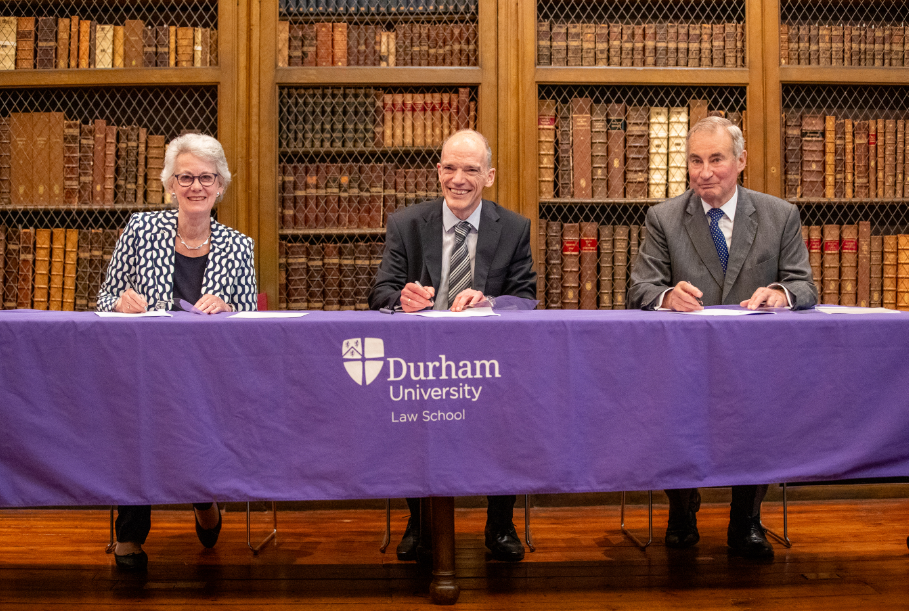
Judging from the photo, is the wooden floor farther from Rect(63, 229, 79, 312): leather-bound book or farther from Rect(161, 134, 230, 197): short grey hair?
Rect(161, 134, 230, 197): short grey hair

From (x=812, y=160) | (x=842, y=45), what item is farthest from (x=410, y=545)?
(x=842, y=45)

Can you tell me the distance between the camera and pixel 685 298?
88.3 inches

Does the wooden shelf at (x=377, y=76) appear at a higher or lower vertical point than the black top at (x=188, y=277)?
higher

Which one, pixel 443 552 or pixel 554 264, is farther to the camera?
pixel 554 264

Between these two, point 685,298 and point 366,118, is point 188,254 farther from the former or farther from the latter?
point 685,298

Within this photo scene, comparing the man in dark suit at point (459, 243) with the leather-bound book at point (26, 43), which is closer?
the man in dark suit at point (459, 243)

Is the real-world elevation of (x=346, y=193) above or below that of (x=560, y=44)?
below

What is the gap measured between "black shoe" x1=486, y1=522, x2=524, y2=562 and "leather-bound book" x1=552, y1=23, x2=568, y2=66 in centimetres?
223

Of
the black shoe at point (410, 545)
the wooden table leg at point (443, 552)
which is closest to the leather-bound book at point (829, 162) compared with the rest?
the black shoe at point (410, 545)

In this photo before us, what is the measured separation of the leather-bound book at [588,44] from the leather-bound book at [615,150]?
0.24m

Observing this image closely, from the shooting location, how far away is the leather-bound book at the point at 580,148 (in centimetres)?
369

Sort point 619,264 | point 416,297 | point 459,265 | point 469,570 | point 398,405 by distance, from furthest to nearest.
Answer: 1. point 619,264
2. point 459,265
3. point 469,570
4. point 416,297
5. point 398,405

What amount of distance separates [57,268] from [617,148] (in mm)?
2756

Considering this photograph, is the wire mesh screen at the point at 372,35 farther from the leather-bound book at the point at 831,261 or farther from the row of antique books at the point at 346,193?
the leather-bound book at the point at 831,261
